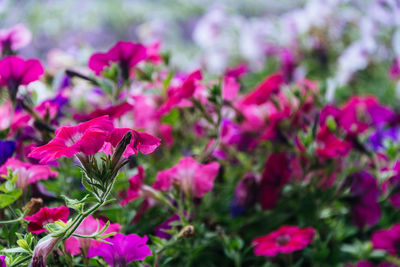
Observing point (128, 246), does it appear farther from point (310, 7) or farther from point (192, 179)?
point (310, 7)

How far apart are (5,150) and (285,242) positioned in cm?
42

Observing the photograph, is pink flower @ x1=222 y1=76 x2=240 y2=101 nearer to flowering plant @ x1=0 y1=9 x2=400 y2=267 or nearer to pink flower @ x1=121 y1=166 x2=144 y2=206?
flowering plant @ x1=0 y1=9 x2=400 y2=267

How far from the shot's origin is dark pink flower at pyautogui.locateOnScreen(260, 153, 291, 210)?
703 mm

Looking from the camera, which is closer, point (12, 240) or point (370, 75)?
point (12, 240)

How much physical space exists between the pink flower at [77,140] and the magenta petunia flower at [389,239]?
20.1 inches

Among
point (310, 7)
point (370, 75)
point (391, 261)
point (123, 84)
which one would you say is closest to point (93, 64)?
point (123, 84)

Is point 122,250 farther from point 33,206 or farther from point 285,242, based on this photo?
point 285,242

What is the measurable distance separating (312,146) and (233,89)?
18 cm

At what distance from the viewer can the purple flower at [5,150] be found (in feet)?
1.86

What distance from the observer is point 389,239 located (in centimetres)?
70

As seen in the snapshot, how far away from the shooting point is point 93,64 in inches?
24.1

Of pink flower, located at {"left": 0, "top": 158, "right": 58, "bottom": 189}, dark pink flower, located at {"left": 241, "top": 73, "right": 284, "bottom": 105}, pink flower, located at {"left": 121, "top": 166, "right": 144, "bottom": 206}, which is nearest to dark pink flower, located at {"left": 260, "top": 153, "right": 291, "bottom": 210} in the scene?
dark pink flower, located at {"left": 241, "top": 73, "right": 284, "bottom": 105}

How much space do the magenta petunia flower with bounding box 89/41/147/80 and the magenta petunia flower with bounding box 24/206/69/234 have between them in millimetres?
233

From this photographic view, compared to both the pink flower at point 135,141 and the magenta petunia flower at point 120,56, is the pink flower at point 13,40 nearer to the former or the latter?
the magenta petunia flower at point 120,56
